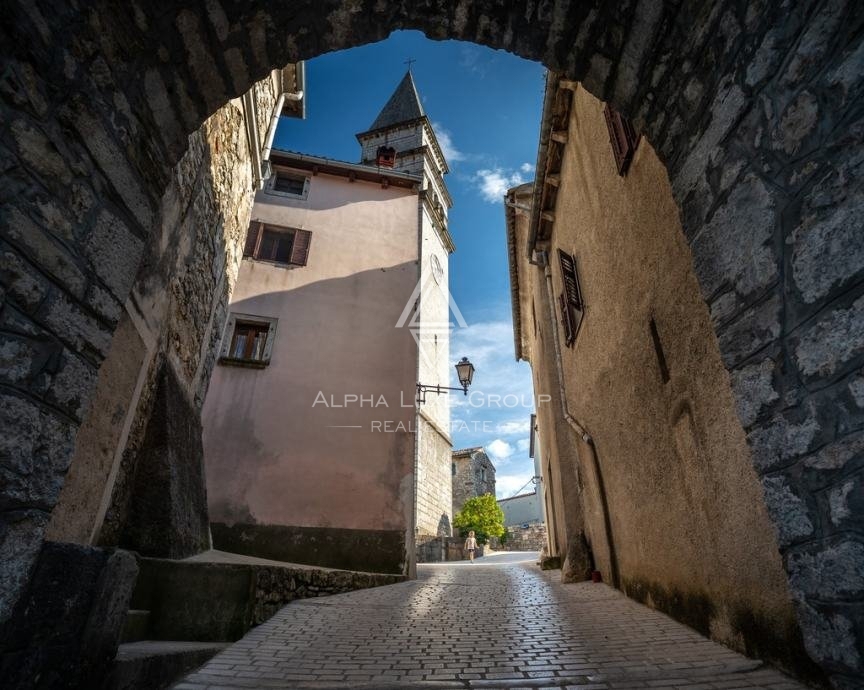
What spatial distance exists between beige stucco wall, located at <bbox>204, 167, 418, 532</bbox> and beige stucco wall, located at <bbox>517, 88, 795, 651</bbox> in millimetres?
4034

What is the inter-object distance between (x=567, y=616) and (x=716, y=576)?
67.3 inches

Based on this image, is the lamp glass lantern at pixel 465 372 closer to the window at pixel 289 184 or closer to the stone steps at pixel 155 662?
the window at pixel 289 184

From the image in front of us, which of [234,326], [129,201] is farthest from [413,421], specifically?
[129,201]

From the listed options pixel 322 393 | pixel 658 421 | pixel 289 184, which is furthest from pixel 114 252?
pixel 289 184

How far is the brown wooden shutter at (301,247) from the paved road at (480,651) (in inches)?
307

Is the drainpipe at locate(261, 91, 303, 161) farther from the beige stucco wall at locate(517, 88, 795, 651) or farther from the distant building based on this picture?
the distant building

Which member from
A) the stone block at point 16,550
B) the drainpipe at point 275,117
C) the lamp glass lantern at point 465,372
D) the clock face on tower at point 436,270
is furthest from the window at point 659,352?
the clock face on tower at point 436,270

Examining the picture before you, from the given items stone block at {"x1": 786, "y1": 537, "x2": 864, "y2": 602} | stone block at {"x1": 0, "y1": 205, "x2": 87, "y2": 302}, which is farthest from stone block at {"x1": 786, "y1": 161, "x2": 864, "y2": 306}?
stone block at {"x1": 0, "y1": 205, "x2": 87, "y2": 302}

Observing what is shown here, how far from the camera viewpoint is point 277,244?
1099 cm

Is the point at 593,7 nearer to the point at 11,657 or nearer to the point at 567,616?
the point at 11,657

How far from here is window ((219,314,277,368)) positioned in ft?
29.5

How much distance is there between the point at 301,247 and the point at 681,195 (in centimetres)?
1000

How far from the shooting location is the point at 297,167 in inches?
484

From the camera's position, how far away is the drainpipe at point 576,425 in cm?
576
